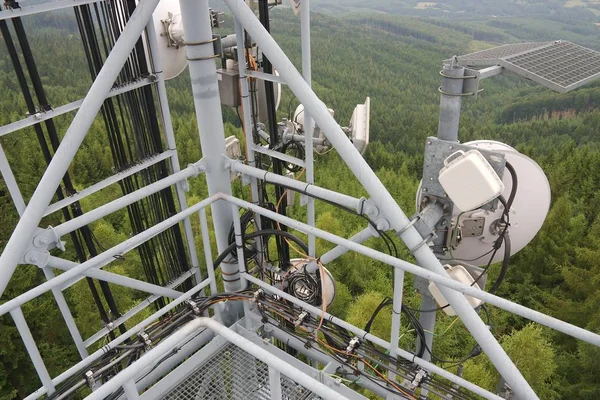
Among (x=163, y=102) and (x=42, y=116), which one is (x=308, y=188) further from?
(x=42, y=116)

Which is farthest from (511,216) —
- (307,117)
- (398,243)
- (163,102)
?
(398,243)

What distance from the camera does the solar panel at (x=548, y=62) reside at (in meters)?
3.72

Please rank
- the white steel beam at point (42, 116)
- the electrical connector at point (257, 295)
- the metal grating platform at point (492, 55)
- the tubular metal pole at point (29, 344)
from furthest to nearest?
the electrical connector at point (257, 295) → the metal grating platform at point (492, 55) → the white steel beam at point (42, 116) → the tubular metal pole at point (29, 344)

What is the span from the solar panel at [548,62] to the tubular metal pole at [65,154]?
2.49 m

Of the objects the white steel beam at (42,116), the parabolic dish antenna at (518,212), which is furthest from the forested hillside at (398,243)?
the white steel beam at (42,116)

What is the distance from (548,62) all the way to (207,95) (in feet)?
9.91

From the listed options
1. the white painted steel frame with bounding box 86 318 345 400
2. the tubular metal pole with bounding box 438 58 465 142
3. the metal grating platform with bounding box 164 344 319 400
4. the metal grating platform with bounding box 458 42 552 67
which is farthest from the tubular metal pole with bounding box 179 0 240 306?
the metal grating platform with bounding box 458 42 552 67

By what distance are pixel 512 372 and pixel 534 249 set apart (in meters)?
19.0

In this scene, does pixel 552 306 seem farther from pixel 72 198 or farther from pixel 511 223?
pixel 72 198

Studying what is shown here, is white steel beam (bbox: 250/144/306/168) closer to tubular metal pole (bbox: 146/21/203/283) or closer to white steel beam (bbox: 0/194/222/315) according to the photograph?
tubular metal pole (bbox: 146/21/203/283)

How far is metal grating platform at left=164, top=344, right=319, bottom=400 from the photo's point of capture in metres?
3.95

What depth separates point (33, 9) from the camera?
3.44m

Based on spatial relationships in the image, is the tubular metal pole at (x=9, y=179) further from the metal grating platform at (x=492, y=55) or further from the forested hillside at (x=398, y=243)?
the metal grating platform at (x=492, y=55)

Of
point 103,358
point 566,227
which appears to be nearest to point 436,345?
point 566,227
